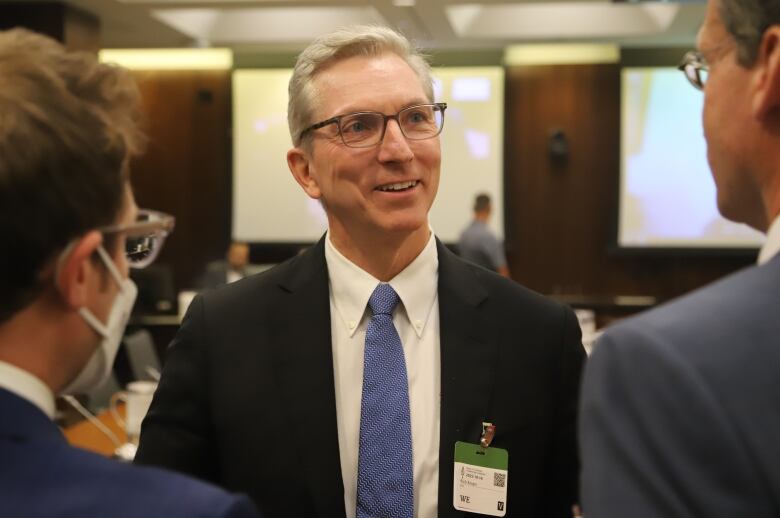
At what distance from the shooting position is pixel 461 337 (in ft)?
5.30

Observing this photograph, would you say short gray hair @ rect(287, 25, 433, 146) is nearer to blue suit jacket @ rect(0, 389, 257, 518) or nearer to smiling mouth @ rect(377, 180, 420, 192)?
smiling mouth @ rect(377, 180, 420, 192)

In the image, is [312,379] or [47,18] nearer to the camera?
[312,379]

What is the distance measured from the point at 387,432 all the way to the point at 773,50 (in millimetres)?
955

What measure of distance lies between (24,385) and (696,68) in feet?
2.81

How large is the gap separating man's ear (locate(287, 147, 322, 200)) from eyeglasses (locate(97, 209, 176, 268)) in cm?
60

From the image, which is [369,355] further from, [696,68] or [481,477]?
[696,68]

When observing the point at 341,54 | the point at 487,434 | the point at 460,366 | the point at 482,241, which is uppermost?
the point at 341,54

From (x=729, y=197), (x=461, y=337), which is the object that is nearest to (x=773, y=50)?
(x=729, y=197)

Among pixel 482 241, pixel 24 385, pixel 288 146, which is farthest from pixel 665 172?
pixel 24 385

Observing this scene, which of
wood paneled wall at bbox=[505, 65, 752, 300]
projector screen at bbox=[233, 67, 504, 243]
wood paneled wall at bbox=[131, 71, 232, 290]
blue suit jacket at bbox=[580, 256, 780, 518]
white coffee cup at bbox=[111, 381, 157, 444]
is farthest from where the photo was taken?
wood paneled wall at bbox=[131, 71, 232, 290]

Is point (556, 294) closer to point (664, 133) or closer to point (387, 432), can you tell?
point (664, 133)

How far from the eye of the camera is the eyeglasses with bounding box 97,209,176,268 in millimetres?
978

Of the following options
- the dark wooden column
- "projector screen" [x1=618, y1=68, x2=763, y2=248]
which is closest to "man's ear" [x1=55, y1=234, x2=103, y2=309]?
the dark wooden column

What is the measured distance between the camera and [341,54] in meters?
1.72
